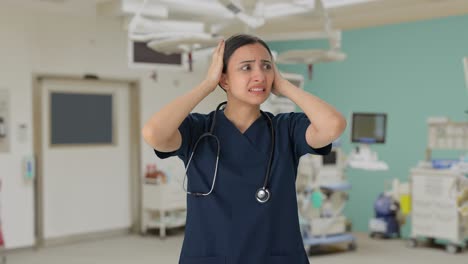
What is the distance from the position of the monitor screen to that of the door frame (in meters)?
2.66

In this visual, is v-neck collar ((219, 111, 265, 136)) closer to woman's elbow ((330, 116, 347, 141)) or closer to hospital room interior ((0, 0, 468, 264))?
woman's elbow ((330, 116, 347, 141))

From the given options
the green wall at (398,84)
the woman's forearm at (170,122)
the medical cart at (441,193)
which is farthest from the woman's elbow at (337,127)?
the green wall at (398,84)

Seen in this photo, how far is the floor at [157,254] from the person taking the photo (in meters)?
5.23

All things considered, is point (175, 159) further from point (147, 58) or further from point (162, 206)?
point (147, 58)

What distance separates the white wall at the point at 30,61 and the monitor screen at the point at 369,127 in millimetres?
1351

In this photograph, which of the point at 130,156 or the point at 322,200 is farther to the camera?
the point at 130,156

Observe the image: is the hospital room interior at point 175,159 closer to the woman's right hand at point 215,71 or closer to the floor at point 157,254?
the floor at point 157,254

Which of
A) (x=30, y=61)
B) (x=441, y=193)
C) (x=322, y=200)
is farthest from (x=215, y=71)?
(x=30, y=61)

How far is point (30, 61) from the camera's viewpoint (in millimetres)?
5785

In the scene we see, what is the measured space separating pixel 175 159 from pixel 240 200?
560 centimetres

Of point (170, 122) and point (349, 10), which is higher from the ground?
point (349, 10)

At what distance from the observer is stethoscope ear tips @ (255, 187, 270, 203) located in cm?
138

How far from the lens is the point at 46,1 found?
554cm

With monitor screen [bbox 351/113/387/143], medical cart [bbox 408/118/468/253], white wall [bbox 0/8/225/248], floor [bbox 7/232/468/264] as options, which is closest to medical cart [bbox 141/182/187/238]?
floor [bbox 7/232/468/264]
